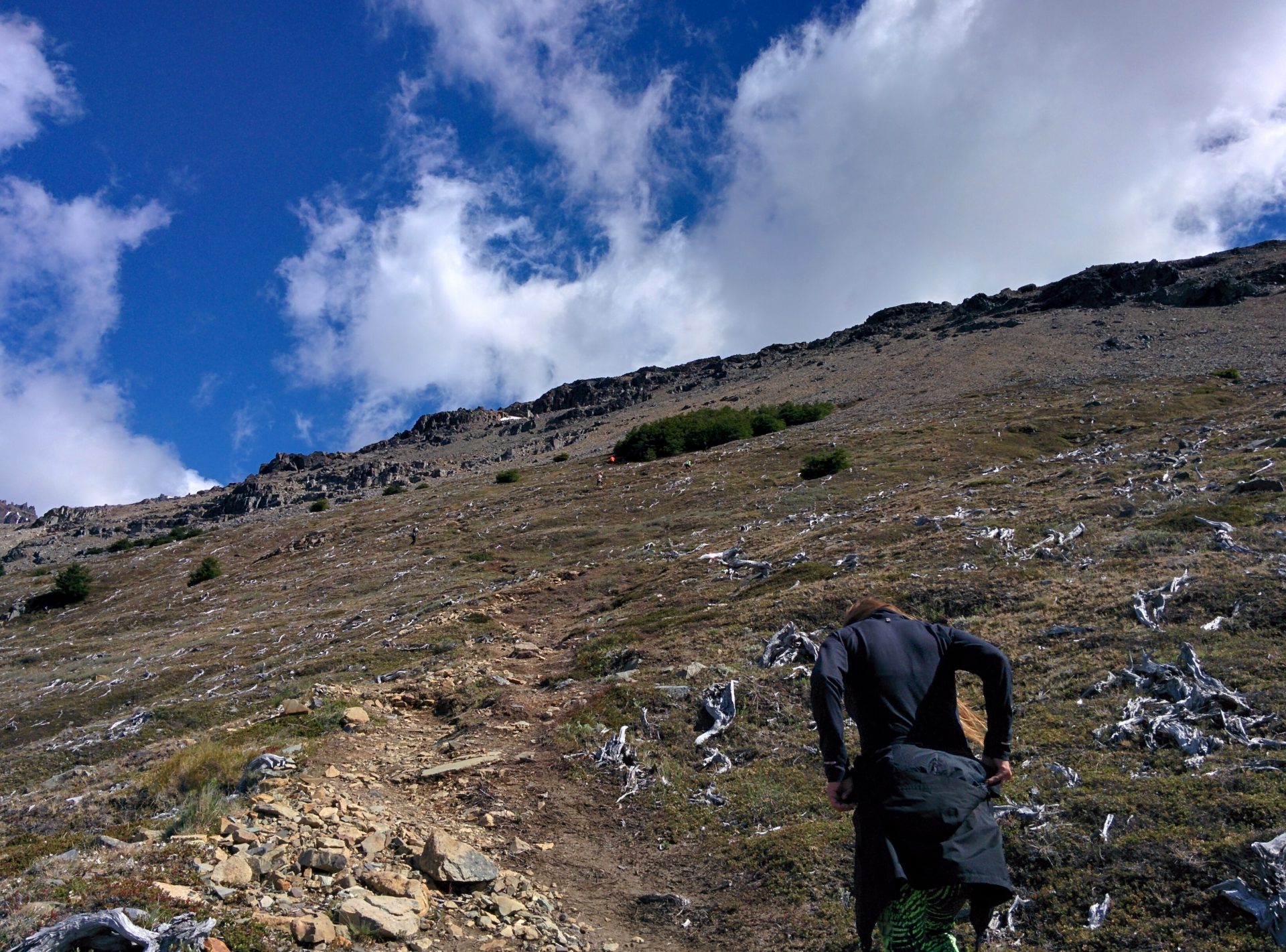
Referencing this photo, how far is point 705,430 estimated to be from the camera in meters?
58.9

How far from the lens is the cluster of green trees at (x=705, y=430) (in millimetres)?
57844

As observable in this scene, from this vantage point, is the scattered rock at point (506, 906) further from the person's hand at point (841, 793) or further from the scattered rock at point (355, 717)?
the scattered rock at point (355, 717)

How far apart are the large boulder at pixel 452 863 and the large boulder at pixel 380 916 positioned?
64 centimetres

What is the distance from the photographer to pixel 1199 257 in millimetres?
88312

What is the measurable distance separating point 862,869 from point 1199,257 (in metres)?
112

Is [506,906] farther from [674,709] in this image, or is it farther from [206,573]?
[206,573]

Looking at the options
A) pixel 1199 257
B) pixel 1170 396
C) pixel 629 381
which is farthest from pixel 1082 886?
pixel 629 381

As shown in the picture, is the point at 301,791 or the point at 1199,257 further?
the point at 1199,257

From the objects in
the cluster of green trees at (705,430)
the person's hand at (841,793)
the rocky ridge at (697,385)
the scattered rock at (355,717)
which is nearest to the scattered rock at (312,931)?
the person's hand at (841,793)

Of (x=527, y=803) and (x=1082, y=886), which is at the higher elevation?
(x=527, y=803)

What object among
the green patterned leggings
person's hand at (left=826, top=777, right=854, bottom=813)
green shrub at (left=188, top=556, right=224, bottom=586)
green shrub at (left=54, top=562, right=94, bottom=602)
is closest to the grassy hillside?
the green patterned leggings

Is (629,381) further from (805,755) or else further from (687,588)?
(805,755)

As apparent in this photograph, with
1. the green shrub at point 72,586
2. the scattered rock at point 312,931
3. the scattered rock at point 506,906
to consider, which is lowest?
the scattered rock at point 506,906

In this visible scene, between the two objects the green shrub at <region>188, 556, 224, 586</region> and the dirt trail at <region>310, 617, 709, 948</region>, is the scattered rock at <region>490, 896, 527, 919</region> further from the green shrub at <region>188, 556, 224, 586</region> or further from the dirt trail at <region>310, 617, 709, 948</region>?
the green shrub at <region>188, 556, 224, 586</region>
